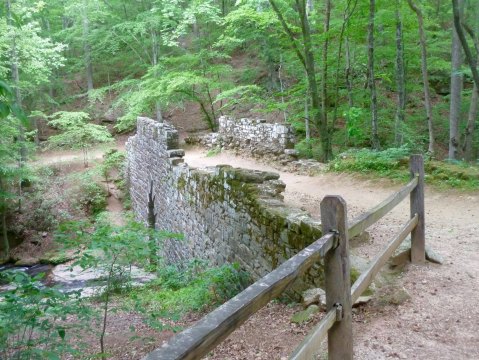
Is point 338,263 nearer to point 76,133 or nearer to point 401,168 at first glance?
point 401,168

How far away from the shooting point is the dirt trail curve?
10.7 feet

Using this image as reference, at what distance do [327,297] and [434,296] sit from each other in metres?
2.07

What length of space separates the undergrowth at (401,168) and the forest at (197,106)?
0.04 meters

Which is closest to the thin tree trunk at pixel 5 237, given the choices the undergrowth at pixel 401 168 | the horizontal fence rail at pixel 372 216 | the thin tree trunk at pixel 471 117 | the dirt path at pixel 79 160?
the dirt path at pixel 79 160

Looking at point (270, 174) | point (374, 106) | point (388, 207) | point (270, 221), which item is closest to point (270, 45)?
point (374, 106)

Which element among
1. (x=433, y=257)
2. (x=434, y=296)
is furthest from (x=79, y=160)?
(x=434, y=296)

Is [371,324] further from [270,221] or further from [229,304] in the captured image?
[229,304]

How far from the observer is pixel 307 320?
402 cm

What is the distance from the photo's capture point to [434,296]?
13.4ft

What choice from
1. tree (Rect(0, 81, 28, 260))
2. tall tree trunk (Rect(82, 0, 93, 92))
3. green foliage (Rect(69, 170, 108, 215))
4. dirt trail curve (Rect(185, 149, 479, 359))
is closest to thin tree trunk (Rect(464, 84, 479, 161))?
dirt trail curve (Rect(185, 149, 479, 359))

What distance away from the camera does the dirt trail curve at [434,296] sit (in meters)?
3.26

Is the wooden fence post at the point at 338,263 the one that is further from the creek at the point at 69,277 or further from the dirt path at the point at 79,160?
the dirt path at the point at 79,160

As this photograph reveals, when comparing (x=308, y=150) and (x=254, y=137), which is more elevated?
(x=254, y=137)

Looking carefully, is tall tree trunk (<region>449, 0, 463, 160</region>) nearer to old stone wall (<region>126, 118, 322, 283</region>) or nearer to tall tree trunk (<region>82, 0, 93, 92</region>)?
old stone wall (<region>126, 118, 322, 283</region>)
